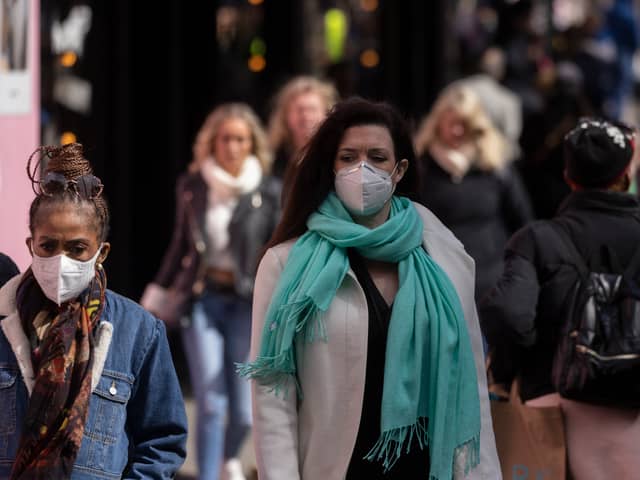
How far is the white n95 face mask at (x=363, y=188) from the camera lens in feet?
15.3

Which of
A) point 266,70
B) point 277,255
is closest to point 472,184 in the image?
point 277,255

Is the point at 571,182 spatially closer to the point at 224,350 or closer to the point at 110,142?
the point at 224,350

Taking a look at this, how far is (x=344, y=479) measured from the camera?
448cm

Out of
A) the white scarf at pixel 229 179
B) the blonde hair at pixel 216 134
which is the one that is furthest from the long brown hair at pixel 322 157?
the blonde hair at pixel 216 134

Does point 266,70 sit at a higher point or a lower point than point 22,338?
higher

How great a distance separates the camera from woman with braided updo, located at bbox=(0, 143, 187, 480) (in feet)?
13.6

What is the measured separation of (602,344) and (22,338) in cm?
210

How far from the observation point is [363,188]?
4652mm

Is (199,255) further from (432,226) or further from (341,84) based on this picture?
(341,84)

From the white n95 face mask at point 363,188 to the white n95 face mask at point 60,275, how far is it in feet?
3.02

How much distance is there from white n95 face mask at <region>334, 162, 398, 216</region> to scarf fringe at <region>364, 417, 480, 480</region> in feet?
2.31

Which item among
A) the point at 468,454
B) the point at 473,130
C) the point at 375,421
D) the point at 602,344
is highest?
the point at 473,130

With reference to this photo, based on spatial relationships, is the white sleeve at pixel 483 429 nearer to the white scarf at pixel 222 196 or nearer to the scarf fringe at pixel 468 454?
the scarf fringe at pixel 468 454

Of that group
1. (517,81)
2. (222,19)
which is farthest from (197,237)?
(517,81)
